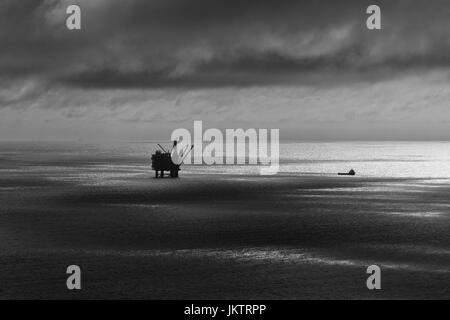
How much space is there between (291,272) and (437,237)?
70.4 feet

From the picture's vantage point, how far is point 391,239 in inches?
2058

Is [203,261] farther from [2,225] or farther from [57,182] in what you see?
[57,182]

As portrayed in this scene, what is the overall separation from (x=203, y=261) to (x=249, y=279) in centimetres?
613

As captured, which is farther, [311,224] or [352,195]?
[352,195]

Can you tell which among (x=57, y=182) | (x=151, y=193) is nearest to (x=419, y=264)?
(x=151, y=193)

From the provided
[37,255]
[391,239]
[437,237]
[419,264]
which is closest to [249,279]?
[419,264]

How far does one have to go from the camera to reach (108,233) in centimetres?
5459

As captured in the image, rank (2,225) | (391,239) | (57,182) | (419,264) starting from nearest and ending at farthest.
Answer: (419,264), (391,239), (2,225), (57,182)
